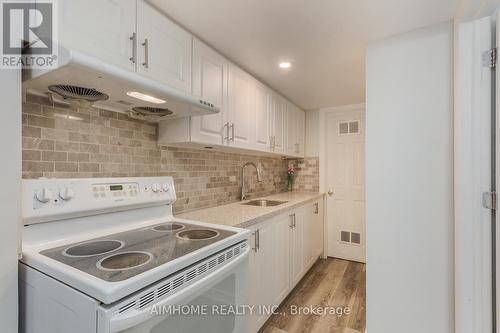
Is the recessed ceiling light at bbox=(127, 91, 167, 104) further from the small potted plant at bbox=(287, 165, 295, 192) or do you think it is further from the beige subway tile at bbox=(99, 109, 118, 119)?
the small potted plant at bbox=(287, 165, 295, 192)

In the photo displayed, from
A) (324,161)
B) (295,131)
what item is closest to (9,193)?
(295,131)

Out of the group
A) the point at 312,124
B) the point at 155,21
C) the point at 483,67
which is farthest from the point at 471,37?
the point at 312,124

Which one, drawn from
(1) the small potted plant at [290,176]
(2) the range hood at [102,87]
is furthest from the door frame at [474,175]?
(1) the small potted plant at [290,176]

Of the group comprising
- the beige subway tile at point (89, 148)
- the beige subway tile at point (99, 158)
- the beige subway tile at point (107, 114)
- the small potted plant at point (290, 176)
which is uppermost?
the beige subway tile at point (107, 114)

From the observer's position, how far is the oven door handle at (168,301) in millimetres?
653

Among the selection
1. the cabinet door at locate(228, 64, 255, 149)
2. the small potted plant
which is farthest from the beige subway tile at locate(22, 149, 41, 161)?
the small potted plant

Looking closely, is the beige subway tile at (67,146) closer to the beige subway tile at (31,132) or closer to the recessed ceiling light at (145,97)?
the beige subway tile at (31,132)

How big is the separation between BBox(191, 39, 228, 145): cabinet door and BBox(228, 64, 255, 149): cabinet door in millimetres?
91

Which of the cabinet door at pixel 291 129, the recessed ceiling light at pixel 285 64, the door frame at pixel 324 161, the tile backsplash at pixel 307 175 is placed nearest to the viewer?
the recessed ceiling light at pixel 285 64

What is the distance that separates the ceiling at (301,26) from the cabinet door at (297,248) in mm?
1415

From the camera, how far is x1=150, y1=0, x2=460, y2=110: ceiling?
130cm

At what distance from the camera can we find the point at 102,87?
1007 mm

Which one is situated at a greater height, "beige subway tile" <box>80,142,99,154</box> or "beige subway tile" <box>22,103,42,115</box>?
"beige subway tile" <box>22,103,42,115</box>

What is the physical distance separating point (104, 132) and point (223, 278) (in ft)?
3.40
